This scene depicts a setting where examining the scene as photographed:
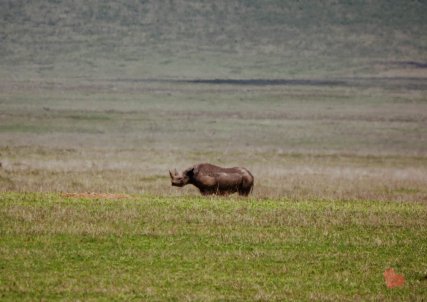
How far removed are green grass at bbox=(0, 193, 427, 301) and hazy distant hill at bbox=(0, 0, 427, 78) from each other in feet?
264

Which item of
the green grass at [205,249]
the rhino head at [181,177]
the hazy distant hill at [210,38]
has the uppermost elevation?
the green grass at [205,249]

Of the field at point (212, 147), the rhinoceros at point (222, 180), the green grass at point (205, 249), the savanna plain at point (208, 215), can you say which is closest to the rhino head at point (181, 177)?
the field at point (212, 147)

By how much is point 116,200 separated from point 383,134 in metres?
41.4

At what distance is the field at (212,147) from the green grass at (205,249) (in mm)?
48

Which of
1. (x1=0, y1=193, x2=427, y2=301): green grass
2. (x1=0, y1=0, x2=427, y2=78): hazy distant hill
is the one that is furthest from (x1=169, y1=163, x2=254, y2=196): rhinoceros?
(x1=0, y1=0, x2=427, y2=78): hazy distant hill

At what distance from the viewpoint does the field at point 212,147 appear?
1374cm

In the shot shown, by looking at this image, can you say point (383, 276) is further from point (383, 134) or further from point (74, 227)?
point (383, 134)

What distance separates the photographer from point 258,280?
1316cm

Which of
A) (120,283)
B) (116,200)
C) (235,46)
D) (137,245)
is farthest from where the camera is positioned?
(235,46)

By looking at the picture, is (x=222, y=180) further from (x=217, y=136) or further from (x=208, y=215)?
(x=217, y=136)

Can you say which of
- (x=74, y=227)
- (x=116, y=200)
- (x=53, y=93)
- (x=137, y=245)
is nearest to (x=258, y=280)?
(x=137, y=245)

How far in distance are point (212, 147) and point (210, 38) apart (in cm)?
6501

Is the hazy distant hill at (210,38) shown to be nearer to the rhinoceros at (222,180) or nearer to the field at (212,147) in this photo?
the field at (212,147)

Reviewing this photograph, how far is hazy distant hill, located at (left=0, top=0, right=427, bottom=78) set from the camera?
104312 millimetres
